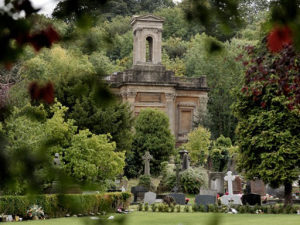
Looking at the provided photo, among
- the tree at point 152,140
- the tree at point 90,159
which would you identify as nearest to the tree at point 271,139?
the tree at point 90,159

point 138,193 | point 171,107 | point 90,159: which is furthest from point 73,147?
point 171,107

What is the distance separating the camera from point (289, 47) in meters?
12.2

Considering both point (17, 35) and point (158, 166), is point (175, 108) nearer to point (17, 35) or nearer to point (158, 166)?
point (158, 166)

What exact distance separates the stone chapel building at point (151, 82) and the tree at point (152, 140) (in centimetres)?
549

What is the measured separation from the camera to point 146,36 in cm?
4900

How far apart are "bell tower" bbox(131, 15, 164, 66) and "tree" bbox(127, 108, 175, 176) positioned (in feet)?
23.4

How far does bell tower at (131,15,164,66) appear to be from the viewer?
160ft

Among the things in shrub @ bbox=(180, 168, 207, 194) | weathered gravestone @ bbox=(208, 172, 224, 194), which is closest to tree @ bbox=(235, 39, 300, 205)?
weathered gravestone @ bbox=(208, 172, 224, 194)

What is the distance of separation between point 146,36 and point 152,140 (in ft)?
35.3

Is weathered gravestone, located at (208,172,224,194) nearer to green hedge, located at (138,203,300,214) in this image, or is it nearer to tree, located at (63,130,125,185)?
green hedge, located at (138,203,300,214)

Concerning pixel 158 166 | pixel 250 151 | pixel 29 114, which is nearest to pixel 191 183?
pixel 158 166

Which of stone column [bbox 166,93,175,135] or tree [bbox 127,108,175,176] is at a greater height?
stone column [bbox 166,93,175,135]

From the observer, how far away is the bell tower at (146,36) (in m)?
48.7

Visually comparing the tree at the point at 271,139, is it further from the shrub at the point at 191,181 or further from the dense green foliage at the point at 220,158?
the dense green foliage at the point at 220,158
